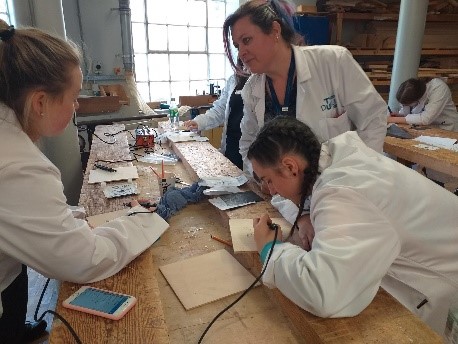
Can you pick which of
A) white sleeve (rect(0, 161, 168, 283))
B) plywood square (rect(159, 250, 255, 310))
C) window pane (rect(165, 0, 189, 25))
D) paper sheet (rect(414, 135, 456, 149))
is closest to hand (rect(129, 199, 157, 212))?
plywood square (rect(159, 250, 255, 310))

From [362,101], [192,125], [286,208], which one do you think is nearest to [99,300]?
[286,208]

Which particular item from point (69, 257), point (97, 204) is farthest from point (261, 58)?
point (69, 257)

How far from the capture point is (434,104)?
143 inches

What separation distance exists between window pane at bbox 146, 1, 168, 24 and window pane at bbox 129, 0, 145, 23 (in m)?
0.08

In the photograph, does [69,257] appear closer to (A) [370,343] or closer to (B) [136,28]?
(A) [370,343]

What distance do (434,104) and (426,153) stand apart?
1.15 metres

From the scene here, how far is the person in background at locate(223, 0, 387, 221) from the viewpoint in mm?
1653

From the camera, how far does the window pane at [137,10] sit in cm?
546

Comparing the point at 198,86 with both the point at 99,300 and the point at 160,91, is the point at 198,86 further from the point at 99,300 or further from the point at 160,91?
the point at 99,300

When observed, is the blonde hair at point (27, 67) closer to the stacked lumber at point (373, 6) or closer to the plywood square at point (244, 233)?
the plywood square at point (244, 233)

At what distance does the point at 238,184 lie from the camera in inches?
71.2

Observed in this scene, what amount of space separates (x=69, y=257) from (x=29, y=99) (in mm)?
447

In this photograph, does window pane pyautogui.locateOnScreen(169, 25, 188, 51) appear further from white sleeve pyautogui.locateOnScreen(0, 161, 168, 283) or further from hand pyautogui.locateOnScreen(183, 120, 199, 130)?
white sleeve pyautogui.locateOnScreen(0, 161, 168, 283)

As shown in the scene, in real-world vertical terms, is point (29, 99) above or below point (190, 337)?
above
